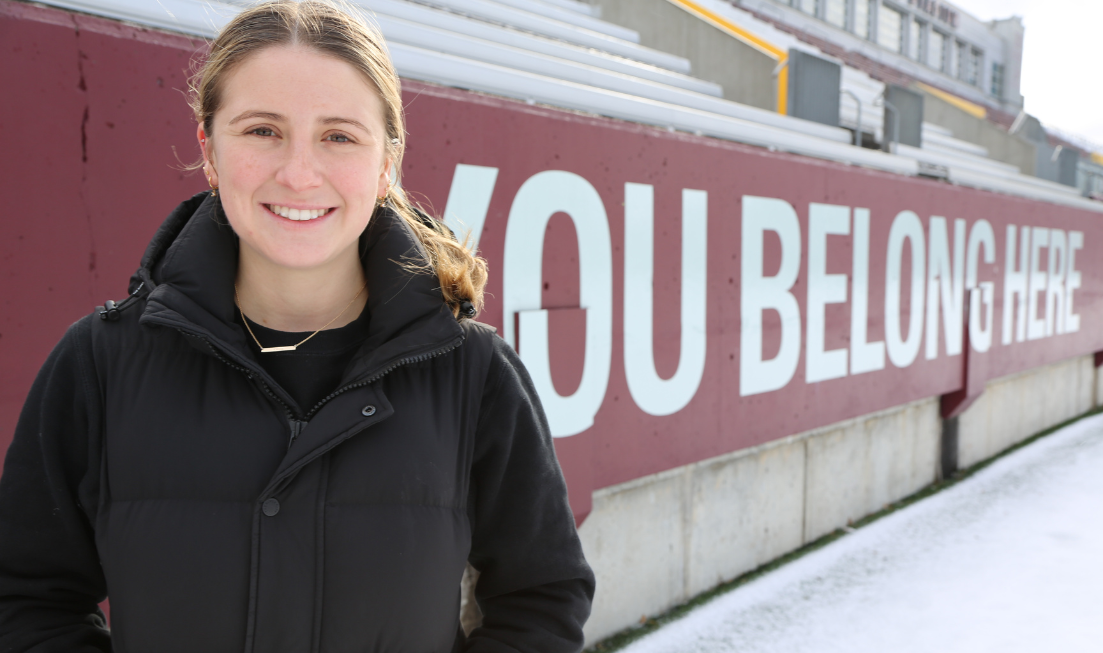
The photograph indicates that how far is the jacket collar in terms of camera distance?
3.39ft

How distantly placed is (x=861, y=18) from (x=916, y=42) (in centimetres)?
377

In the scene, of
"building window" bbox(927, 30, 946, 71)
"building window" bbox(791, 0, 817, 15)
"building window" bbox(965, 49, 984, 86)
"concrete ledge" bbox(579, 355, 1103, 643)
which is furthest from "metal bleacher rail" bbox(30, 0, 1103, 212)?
"building window" bbox(965, 49, 984, 86)

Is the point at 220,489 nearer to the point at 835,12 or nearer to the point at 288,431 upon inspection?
the point at 288,431

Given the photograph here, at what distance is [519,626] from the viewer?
121 cm

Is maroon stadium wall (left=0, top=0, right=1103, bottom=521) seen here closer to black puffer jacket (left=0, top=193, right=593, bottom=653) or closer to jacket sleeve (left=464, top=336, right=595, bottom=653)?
black puffer jacket (left=0, top=193, right=593, bottom=653)

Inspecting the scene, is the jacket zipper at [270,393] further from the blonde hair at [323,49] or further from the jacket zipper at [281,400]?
the blonde hair at [323,49]

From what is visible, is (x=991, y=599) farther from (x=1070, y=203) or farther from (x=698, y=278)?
(x=1070, y=203)

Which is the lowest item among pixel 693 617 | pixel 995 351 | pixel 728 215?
pixel 693 617

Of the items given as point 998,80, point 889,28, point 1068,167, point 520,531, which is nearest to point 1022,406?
point 1068,167

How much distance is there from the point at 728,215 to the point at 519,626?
2985mm

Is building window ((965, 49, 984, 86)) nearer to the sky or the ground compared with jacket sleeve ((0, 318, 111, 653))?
nearer to the sky

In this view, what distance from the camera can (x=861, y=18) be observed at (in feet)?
61.8

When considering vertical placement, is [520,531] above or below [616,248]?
below

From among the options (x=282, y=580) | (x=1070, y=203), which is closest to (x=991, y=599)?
(x=282, y=580)
